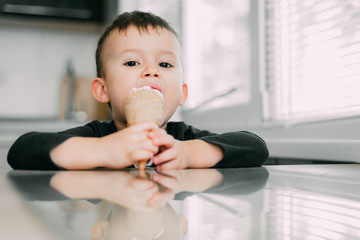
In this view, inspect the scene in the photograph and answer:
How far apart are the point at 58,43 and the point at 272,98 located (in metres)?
2.52

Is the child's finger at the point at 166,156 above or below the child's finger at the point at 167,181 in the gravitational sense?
above

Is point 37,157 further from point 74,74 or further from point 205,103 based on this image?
point 74,74

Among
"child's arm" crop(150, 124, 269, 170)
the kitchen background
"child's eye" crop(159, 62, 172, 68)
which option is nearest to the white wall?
the kitchen background

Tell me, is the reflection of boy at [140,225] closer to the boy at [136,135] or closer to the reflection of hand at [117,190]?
the reflection of hand at [117,190]

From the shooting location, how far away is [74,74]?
360 centimetres

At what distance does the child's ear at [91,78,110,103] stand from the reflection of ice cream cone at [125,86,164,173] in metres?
0.39

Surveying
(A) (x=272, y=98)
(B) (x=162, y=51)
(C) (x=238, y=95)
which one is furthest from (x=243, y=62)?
(B) (x=162, y=51)

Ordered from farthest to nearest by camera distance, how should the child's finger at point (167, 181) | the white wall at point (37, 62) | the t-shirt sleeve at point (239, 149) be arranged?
the white wall at point (37, 62), the t-shirt sleeve at point (239, 149), the child's finger at point (167, 181)

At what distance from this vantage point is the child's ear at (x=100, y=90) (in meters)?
1.27

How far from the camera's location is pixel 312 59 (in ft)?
4.68

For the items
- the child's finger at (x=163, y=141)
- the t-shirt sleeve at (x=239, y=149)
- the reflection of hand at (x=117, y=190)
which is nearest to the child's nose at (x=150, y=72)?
the t-shirt sleeve at (x=239, y=149)

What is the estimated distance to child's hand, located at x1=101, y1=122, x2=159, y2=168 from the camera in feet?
2.32

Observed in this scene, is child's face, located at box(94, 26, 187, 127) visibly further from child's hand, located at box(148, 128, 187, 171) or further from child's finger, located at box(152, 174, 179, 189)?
child's finger, located at box(152, 174, 179, 189)

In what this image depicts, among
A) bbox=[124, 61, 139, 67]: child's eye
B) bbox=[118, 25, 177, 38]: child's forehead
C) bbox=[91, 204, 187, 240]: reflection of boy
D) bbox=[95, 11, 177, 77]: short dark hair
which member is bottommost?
bbox=[91, 204, 187, 240]: reflection of boy
